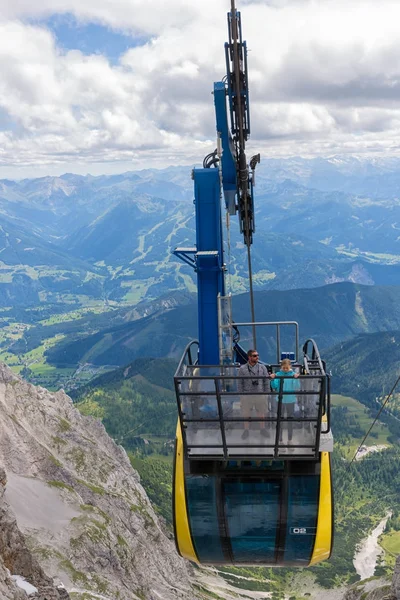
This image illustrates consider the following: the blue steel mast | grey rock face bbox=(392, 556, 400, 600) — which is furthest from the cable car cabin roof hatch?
grey rock face bbox=(392, 556, 400, 600)

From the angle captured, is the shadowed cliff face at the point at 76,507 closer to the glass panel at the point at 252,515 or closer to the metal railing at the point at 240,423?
the glass panel at the point at 252,515

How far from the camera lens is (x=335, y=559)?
15125cm

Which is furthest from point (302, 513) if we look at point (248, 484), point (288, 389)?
point (288, 389)

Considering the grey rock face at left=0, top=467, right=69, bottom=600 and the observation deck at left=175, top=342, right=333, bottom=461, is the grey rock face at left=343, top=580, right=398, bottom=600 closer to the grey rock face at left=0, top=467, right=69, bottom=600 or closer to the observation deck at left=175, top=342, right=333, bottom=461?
the grey rock face at left=0, top=467, right=69, bottom=600

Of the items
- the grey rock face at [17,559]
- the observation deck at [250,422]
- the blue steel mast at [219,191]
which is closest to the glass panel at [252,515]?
the observation deck at [250,422]

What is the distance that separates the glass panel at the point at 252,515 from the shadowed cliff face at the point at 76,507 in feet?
104

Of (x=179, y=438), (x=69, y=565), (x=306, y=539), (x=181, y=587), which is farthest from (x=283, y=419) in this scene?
(x=181, y=587)

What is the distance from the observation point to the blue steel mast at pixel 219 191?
20266 mm

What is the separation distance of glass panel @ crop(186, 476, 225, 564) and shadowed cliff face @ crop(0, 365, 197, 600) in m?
31.0

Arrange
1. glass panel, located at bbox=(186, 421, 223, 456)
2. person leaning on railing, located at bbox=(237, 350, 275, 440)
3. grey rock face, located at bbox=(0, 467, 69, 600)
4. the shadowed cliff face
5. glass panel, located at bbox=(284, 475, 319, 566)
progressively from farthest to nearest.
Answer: the shadowed cliff face < grey rock face, located at bbox=(0, 467, 69, 600) < glass panel, located at bbox=(284, 475, 319, 566) < glass panel, located at bbox=(186, 421, 223, 456) < person leaning on railing, located at bbox=(237, 350, 275, 440)

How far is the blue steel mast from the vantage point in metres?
20.3

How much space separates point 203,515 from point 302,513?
7.92 feet

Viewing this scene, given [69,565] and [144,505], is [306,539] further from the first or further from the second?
[144,505]

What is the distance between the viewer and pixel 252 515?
49.2 feet
